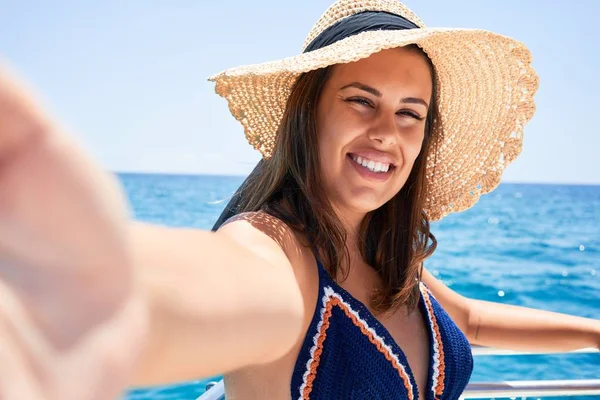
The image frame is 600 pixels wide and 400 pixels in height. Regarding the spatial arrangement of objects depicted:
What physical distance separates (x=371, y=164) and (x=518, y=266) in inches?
538

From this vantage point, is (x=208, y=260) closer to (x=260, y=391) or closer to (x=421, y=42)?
(x=260, y=391)

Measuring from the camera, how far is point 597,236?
19.9 m

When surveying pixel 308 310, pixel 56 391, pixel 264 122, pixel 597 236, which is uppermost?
pixel 56 391

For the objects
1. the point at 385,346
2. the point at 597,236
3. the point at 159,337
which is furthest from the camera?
the point at 597,236

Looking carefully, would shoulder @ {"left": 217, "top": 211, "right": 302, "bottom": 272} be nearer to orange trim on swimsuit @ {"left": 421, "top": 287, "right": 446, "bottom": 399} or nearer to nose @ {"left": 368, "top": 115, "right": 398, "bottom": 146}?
nose @ {"left": 368, "top": 115, "right": 398, "bottom": 146}

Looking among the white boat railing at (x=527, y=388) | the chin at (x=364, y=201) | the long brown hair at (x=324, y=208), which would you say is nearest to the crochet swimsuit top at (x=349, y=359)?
the long brown hair at (x=324, y=208)

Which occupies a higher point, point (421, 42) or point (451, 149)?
point (421, 42)

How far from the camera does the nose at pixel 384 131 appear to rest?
1411 millimetres

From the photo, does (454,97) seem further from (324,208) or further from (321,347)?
(321,347)

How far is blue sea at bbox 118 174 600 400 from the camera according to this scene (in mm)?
7168

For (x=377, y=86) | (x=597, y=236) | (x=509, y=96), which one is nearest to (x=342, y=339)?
(x=377, y=86)

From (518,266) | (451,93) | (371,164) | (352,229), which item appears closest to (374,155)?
(371,164)

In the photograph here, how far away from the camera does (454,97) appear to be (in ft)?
5.65

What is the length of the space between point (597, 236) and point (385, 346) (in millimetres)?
20945
